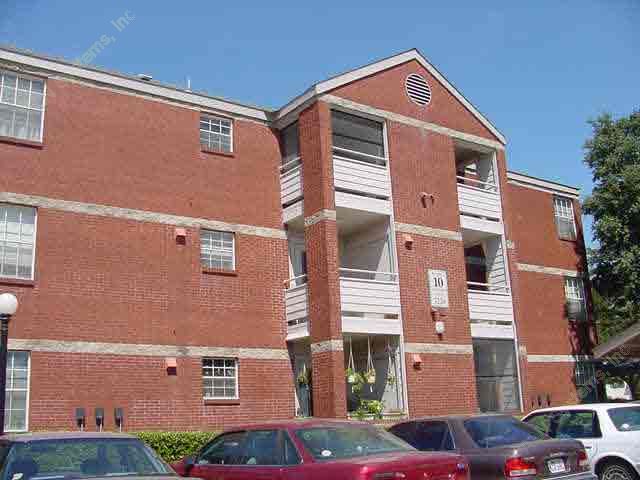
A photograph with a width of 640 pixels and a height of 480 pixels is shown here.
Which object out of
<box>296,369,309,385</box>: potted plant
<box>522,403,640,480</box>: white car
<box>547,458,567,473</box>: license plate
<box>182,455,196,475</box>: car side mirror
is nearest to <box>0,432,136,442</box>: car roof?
<box>182,455,196,475</box>: car side mirror

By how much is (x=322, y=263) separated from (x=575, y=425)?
28.2 feet

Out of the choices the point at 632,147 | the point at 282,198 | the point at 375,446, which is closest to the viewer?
the point at 375,446

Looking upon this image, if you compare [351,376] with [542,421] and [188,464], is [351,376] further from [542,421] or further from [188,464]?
[188,464]

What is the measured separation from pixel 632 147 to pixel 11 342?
21.8m

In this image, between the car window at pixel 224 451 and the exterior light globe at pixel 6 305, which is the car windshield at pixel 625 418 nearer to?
the car window at pixel 224 451

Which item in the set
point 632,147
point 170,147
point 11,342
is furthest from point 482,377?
point 11,342

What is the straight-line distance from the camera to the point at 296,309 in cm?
2053

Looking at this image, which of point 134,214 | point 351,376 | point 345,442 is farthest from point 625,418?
point 134,214

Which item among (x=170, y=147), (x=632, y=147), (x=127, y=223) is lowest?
(x=127, y=223)

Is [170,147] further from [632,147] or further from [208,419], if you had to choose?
[632,147]

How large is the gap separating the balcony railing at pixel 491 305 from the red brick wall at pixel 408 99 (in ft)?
17.7

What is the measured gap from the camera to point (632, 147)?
2688cm

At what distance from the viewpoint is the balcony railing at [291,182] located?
2119 cm

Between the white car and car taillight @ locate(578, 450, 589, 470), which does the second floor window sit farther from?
car taillight @ locate(578, 450, 589, 470)
